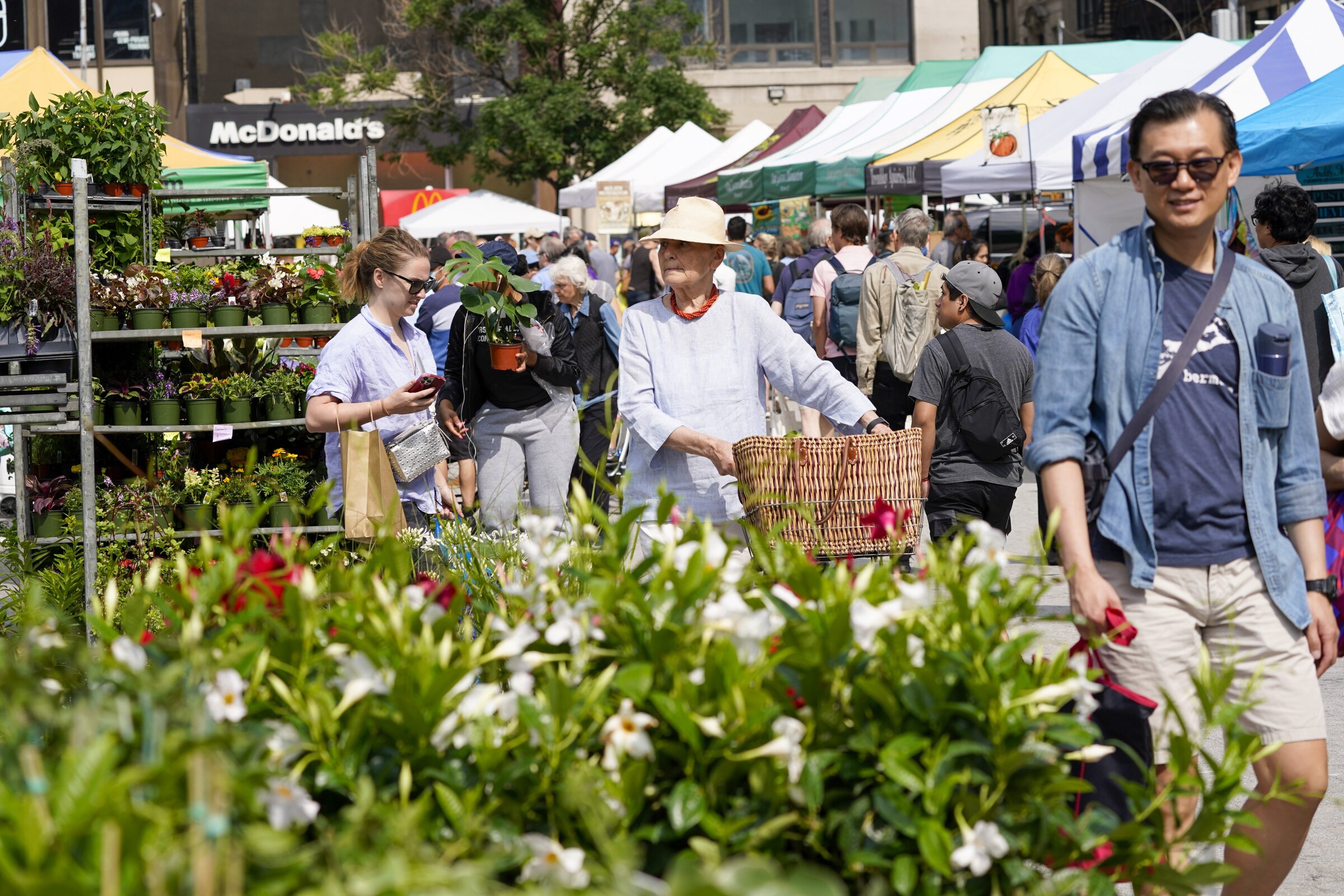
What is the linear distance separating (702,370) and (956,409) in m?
1.62

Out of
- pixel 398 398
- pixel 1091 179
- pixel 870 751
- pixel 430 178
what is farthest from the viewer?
pixel 430 178

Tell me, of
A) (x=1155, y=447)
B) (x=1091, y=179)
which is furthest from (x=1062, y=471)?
(x=1091, y=179)

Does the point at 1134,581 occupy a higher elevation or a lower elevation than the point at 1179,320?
lower

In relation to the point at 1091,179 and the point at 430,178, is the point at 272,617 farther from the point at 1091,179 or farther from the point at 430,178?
the point at 430,178

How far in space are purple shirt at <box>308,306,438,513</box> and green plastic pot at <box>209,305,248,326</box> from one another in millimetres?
1611

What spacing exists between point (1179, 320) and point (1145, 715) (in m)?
0.82

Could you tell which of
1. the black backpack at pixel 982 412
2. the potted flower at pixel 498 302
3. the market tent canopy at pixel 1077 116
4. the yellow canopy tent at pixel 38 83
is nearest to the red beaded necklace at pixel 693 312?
the potted flower at pixel 498 302

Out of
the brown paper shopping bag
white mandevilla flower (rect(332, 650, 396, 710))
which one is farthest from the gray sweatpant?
white mandevilla flower (rect(332, 650, 396, 710))

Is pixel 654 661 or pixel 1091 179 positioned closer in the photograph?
pixel 654 661

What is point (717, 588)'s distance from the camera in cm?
242

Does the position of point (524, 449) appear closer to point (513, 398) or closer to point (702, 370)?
point (513, 398)

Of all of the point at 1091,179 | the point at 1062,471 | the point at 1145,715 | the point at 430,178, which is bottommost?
the point at 1145,715

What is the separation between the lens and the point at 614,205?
2138 cm

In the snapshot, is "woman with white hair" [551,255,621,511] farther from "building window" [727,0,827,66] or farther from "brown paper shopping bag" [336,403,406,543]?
"building window" [727,0,827,66]
